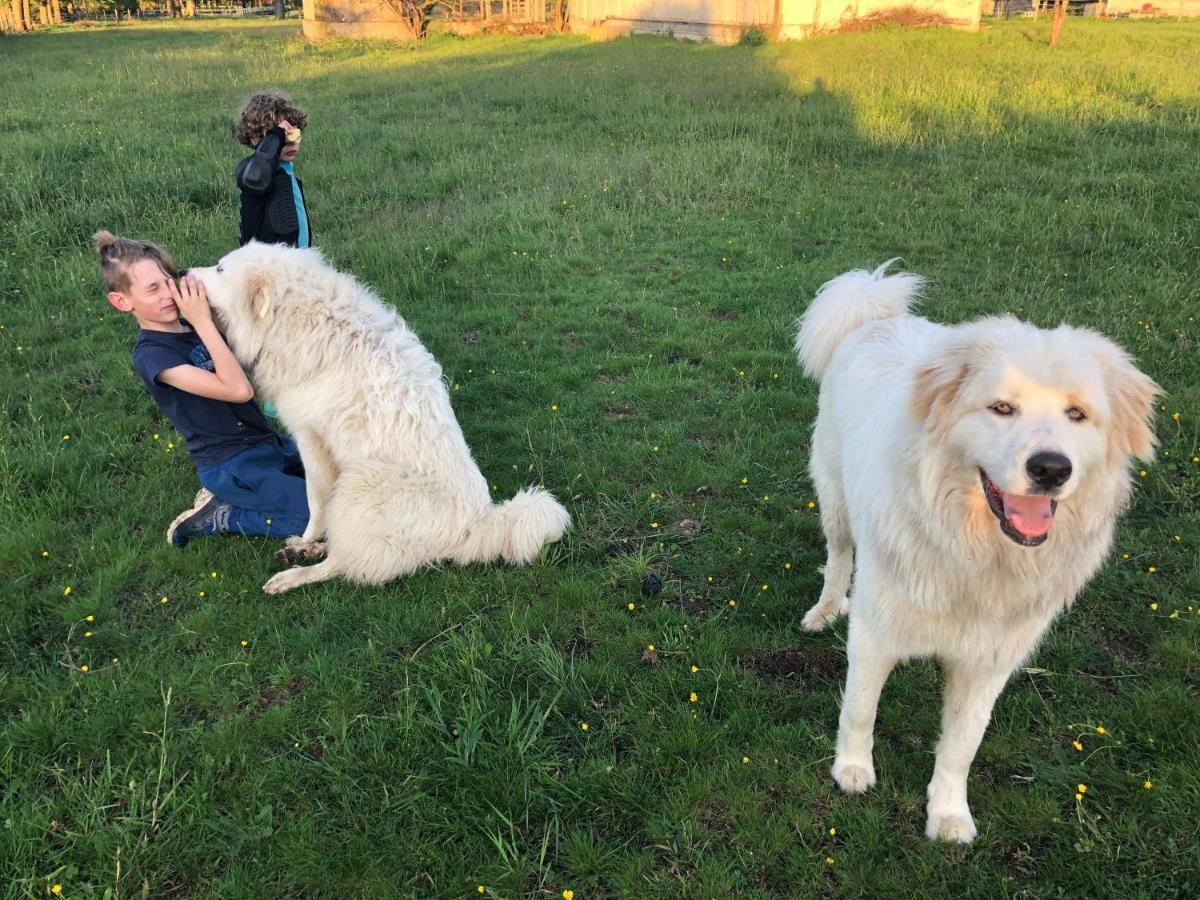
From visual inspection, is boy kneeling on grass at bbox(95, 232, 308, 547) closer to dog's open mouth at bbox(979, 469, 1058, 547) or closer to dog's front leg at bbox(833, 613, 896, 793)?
dog's front leg at bbox(833, 613, 896, 793)

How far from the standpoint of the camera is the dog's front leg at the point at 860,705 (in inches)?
103

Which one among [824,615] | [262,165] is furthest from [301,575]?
[262,165]

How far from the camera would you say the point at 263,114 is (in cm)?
523

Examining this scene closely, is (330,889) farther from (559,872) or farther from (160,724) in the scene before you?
(160,724)

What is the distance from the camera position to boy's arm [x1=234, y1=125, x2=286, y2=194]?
5.07 m

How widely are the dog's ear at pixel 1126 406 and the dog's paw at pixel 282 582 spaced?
3.59 m

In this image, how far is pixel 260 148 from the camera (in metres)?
5.20

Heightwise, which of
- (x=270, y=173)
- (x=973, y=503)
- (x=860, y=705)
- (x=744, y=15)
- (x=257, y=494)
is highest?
(x=744, y=15)

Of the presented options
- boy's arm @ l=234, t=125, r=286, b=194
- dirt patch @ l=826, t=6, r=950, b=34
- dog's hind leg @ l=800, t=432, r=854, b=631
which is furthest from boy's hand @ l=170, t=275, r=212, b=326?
dirt patch @ l=826, t=6, r=950, b=34

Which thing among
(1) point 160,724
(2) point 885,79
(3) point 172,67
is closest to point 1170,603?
(1) point 160,724

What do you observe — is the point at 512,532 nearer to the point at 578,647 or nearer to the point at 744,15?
the point at 578,647

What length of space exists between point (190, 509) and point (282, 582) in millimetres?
963

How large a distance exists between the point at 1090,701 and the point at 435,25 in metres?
32.0

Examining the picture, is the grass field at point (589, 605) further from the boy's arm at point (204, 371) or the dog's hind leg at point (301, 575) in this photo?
the boy's arm at point (204, 371)
